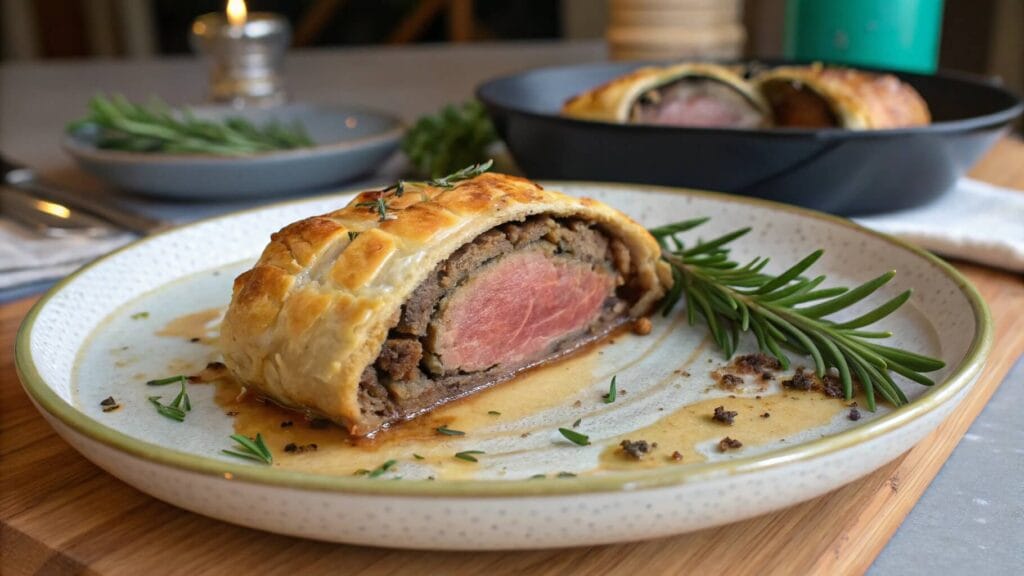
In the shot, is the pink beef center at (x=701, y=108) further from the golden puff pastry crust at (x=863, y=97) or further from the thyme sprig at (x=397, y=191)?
the thyme sprig at (x=397, y=191)

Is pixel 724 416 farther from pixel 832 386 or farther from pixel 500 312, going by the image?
pixel 500 312

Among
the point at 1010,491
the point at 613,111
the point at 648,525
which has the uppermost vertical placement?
the point at 613,111

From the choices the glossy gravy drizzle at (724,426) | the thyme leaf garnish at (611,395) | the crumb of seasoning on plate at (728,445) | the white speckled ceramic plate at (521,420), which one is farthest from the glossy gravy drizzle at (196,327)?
the crumb of seasoning on plate at (728,445)

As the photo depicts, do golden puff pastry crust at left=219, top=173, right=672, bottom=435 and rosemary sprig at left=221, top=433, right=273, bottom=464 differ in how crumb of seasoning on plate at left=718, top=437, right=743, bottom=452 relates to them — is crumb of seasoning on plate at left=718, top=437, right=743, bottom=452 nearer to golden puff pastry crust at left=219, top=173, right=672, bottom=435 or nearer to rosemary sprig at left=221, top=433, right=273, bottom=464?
golden puff pastry crust at left=219, top=173, right=672, bottom=435

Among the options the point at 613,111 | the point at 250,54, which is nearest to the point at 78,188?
the point at 250,54

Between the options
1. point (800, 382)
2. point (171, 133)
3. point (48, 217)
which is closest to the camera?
point (800, 382)

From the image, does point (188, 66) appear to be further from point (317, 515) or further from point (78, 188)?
point (317, 515)

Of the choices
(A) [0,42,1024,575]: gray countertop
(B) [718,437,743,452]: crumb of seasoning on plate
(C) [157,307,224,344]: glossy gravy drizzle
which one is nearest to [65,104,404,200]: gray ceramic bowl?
(A) [0,42,1024,575]: gray countertop

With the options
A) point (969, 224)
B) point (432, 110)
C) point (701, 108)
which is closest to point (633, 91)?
point (701, 108)
